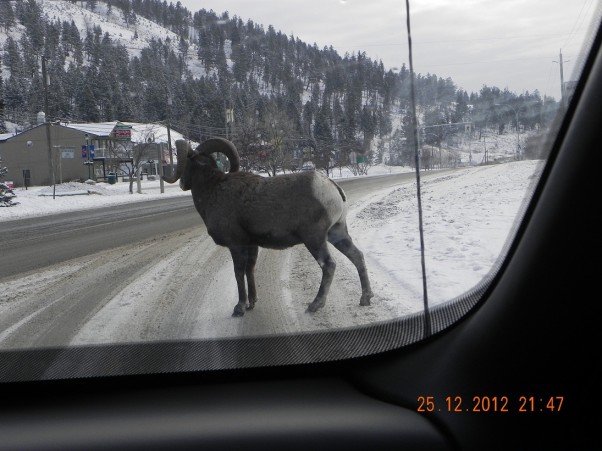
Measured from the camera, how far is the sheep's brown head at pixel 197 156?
381 centimetres

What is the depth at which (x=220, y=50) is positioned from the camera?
151 inches

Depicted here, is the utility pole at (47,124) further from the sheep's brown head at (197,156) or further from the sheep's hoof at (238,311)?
the sheep's hoof at (238,311)

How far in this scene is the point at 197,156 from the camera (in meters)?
3.86

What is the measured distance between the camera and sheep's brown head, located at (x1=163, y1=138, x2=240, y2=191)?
3.81 meters

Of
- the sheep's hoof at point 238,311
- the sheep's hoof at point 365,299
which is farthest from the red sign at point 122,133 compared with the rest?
the sheep's hoof at point 365,299

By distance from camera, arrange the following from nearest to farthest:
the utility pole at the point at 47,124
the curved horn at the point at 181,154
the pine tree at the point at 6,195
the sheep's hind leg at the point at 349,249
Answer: the utility pole at the point at 47,124, the curved horn at the point at 181,154, the sheep's hind leg at the point at 349,249, the pine tree at the point at 6,195

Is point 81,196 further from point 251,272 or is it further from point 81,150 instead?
point 251,272

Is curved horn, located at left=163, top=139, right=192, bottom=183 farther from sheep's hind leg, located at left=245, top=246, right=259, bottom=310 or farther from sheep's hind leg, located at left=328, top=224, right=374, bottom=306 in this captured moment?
sheep's hind leg, located at left=328, top=224, right=374, bottom=306

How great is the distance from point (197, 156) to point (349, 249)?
109 centimetres

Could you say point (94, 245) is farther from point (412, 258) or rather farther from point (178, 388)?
point (412, 258)

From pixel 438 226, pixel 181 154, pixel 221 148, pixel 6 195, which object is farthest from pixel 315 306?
pixel 6 195
